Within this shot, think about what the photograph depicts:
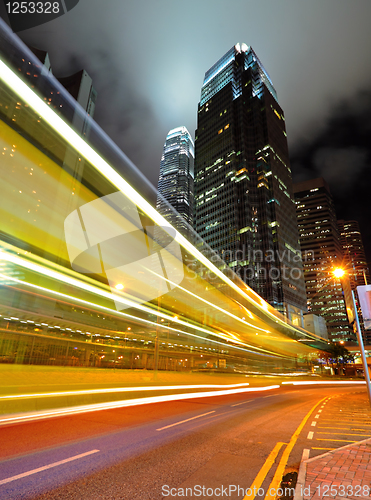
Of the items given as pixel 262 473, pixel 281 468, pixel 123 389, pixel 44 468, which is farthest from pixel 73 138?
pixel 123 389

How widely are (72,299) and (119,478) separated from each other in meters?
8.16

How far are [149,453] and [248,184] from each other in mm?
149896

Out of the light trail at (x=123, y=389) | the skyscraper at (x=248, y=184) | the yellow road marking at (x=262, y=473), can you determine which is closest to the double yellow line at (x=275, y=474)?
the yellow road marking at (x=262, y=473)

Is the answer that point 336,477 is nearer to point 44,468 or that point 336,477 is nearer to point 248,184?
A: point 44,468

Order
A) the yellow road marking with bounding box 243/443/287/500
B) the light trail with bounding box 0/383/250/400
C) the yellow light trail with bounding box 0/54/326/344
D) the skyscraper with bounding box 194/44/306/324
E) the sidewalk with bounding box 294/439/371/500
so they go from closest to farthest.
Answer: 1. the sidewalk with bounding box 294/439/371/500
2. the yellow road marking with bounding box 243/443/287/500
3. the yellow light trail with bounding box 0/54/326/344
4. the light trail with bounding box 0/383/250/400
5. the skyscraper with bounding box 194/44/306/324

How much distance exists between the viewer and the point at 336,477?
4.79 meters

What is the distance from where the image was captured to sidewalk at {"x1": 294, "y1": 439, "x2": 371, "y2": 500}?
4.15 meters

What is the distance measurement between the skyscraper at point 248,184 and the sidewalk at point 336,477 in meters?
117

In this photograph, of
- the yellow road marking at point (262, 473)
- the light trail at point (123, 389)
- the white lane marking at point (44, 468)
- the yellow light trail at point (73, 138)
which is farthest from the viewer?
the light trail at point (123, 389)

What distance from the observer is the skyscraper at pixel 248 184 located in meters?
129

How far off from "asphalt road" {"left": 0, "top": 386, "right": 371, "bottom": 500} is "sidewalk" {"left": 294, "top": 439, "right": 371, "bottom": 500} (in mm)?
557

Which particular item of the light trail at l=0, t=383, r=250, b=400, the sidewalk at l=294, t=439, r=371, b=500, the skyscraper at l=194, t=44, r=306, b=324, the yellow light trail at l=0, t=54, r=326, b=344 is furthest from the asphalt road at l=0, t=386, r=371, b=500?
the skyscraper at l=194, t=44, r=306, b=324

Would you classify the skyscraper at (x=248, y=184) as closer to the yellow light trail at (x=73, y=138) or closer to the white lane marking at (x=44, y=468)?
the yellow light trail at (x=73, y=138)

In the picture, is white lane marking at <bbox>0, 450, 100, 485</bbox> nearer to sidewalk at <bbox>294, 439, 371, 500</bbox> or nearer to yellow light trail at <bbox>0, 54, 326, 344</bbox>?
sidewalk at <bbox>294, 439, 371, 500</bbox>
